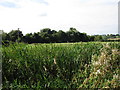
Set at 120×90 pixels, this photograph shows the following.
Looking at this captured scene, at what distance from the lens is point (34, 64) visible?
11.4 feet

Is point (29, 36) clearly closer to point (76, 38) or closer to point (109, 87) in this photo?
point (76, 38)

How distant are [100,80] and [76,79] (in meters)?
0.45

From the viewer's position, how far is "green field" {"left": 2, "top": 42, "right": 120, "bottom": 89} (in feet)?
9.36

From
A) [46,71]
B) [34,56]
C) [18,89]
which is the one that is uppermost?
[34,56]

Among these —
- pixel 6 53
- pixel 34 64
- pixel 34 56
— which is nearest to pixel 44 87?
pixel 34 64

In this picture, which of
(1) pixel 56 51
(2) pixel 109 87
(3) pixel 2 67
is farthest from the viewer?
(1) pixel 56 51

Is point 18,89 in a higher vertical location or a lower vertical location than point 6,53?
lower

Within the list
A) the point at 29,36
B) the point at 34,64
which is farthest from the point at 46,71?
the point at 29,36

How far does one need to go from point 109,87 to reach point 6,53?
2.48 m

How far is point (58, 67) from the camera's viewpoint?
10.8 feet

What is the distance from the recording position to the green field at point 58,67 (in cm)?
285

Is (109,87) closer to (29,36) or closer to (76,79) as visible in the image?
(76,79)

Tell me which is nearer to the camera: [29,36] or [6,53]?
[6,53]

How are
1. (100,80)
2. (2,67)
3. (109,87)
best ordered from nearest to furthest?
(109,87)
(100,80)
(2,67)
